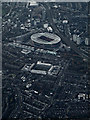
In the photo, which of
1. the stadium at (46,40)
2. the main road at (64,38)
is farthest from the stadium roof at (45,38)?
the main road at (64,38)

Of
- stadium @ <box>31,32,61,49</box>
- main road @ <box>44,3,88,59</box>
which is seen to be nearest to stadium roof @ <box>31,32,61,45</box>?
stadium @ <box>31,32,61,49</box>

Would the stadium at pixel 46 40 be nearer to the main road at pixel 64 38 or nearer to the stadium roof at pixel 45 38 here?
→ the stadium roof at pixel 45 38

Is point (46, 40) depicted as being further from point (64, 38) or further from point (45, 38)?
point (64, 38)

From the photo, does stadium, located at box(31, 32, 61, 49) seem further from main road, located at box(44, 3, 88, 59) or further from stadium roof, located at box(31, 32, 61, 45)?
main road, located at box(44, 3, 88, 59)

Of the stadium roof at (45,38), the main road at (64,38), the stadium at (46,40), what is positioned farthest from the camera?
the stadium roof at (45,38)

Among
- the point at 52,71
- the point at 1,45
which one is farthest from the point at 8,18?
the point at 52,71

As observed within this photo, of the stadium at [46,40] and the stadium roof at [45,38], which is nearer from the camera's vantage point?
the stadium at [46,40]

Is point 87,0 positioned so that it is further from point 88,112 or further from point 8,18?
point 88,112

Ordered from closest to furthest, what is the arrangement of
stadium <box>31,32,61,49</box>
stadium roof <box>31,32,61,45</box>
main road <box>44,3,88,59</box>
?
main road <box>44,3,88,59</box>, stadium <box>31,32,61,49</box>, stadium roof <box>31,32,61,45</box>
